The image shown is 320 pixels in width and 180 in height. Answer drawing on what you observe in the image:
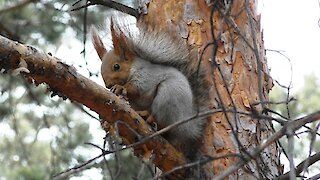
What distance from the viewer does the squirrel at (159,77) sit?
2.43m

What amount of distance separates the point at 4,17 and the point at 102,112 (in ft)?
8.49

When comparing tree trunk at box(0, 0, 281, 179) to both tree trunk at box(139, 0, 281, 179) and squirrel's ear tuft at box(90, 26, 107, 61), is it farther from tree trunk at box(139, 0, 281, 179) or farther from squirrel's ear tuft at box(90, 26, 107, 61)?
squirrel's ear tuft at box(90, 26, 107, 61)

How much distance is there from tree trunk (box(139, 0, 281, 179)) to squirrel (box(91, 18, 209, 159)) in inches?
1.8

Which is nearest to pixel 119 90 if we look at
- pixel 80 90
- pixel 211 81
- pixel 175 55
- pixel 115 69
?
pixel 115 69

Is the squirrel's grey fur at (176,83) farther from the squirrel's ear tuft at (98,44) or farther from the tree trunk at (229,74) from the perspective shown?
the squirrel's ear tuft at (98,44)

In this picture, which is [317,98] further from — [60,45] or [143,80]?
[143,80]

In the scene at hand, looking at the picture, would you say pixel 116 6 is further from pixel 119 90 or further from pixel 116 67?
pixel 119 90

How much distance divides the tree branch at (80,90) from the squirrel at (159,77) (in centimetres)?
15

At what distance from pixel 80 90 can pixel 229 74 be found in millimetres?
624

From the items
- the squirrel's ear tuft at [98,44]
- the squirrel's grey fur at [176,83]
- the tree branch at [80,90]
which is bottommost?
the tree branch at [80,90]

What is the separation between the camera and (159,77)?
2508 mm

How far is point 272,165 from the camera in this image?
2.40 metres

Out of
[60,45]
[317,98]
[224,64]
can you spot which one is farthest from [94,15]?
[317,98]

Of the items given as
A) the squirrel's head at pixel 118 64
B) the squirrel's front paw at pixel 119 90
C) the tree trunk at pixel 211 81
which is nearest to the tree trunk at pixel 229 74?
the tree trunk at pixel 211 81
